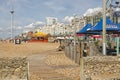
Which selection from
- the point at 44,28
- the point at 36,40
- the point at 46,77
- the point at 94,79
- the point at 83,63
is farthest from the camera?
the point at 44,28

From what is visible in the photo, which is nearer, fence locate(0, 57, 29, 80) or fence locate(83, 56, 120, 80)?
fence locate(0, 57, 29, 80)

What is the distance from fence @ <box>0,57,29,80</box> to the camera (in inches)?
422

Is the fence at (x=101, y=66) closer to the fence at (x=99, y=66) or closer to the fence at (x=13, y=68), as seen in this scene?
the fence at (x=99, y=66)

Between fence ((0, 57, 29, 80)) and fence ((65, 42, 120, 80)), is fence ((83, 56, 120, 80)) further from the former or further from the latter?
fence ((0, 57, 29, 80))

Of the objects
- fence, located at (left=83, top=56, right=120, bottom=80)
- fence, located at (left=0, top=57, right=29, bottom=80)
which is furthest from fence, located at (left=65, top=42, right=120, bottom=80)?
fence, located at (left=0, top=57, right=29, bottom=80)

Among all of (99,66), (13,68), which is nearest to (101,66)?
(99,66)

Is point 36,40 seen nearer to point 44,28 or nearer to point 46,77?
point 46,77

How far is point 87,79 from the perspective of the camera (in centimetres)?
1081

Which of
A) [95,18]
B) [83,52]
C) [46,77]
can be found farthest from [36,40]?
[46,77]

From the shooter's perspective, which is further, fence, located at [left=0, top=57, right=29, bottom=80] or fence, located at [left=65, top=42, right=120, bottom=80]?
fence, located at [left=65, top=42, right=120, bottom=80]

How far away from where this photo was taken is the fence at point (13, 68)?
10711 mm

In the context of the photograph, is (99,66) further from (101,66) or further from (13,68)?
(13,68)

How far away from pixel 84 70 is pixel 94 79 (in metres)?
0.87

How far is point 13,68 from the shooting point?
35.3ft
